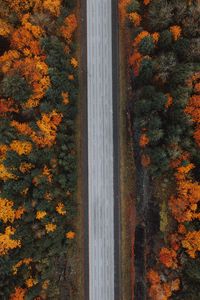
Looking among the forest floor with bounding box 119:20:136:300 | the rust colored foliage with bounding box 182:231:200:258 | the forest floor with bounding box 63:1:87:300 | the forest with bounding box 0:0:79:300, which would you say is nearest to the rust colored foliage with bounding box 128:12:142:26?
the forest floor with bounding box 119:20:136:300

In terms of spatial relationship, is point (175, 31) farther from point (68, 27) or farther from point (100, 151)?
point (100, 151)

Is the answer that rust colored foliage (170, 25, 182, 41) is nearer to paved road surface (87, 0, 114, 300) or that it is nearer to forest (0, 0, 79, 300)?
paved road surface (87, 0, 114, 300)

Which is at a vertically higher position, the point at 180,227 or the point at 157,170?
the point at 157,170

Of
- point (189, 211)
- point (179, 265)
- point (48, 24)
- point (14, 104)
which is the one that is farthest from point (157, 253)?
point (48, 24)

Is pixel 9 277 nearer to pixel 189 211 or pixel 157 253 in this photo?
pixel 157 253

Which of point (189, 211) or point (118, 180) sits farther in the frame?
point (118, 180)

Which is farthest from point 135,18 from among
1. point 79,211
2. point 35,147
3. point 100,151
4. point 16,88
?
point 79,211

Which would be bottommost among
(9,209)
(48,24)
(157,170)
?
(9,209)

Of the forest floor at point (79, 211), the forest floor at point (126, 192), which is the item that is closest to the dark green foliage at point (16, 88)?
the forest floor at point (79, 211)
